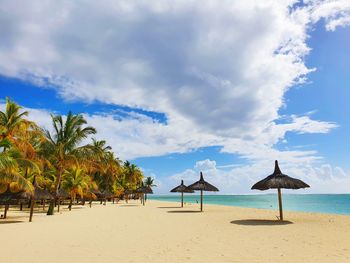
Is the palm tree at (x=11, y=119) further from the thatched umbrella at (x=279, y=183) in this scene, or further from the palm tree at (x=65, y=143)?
the thatched umbrella at (x=279, y=183)

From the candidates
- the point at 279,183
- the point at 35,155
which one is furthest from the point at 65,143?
the point at 279,183

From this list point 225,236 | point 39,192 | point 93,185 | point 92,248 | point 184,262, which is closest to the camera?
point 184,262

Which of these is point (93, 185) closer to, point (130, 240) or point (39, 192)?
point (39, 192)

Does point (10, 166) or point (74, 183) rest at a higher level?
point (74, 183)

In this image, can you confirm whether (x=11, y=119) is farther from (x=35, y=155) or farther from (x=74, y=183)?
(x=74, y=183)

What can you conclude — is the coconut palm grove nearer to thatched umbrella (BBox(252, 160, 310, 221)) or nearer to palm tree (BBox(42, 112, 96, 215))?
palm tree (BBox(42, 112, 96, 215))

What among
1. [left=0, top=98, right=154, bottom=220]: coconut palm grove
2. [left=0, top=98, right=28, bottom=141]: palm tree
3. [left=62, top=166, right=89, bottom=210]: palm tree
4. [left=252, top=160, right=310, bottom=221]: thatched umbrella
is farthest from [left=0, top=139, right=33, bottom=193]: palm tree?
[left=62, top=166, right=89, bottom=210]: palm tree

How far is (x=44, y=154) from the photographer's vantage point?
71.3ft

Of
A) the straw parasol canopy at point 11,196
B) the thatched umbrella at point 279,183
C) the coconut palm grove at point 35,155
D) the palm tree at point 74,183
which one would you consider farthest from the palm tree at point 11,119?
the thatched umbrella at point 279,183

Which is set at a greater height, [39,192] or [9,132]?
[9,132]

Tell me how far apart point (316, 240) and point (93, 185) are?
94.7 feet

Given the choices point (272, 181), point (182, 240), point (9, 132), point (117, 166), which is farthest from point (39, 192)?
point (117, 166)

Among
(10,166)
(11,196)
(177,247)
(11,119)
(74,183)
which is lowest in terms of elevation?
(177,247)

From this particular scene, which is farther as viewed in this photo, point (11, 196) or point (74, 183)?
point (74, 183)
